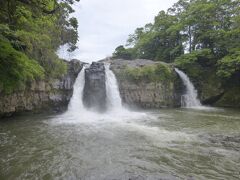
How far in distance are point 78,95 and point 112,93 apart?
242cm

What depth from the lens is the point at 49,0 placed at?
4613 mm

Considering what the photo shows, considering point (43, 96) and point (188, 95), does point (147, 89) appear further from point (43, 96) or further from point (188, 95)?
point (43, 96)

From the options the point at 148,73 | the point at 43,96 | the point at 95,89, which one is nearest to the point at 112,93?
the point at 95,89

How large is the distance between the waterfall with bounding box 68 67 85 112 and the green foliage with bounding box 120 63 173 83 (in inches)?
121

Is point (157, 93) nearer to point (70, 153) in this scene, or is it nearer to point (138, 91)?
point (138, 91)

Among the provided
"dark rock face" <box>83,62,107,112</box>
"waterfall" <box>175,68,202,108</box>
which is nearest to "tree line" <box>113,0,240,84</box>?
"waterfall" <box>175,68,202,108</box>

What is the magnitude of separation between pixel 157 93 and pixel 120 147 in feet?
37.0

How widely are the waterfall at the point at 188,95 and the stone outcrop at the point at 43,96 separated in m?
8.86

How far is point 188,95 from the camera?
1803cm

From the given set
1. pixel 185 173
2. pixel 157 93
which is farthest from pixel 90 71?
pixel 185 173

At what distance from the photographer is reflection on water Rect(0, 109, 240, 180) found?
451cm

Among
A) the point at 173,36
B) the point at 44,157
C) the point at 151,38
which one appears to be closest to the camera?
the point at 44,157

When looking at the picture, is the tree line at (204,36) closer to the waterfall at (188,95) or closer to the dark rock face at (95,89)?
the waterfall at (188,95)

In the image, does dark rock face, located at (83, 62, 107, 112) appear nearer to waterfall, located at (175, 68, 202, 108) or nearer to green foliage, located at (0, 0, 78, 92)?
green foliage, located at (0, 0, 78, 92)
